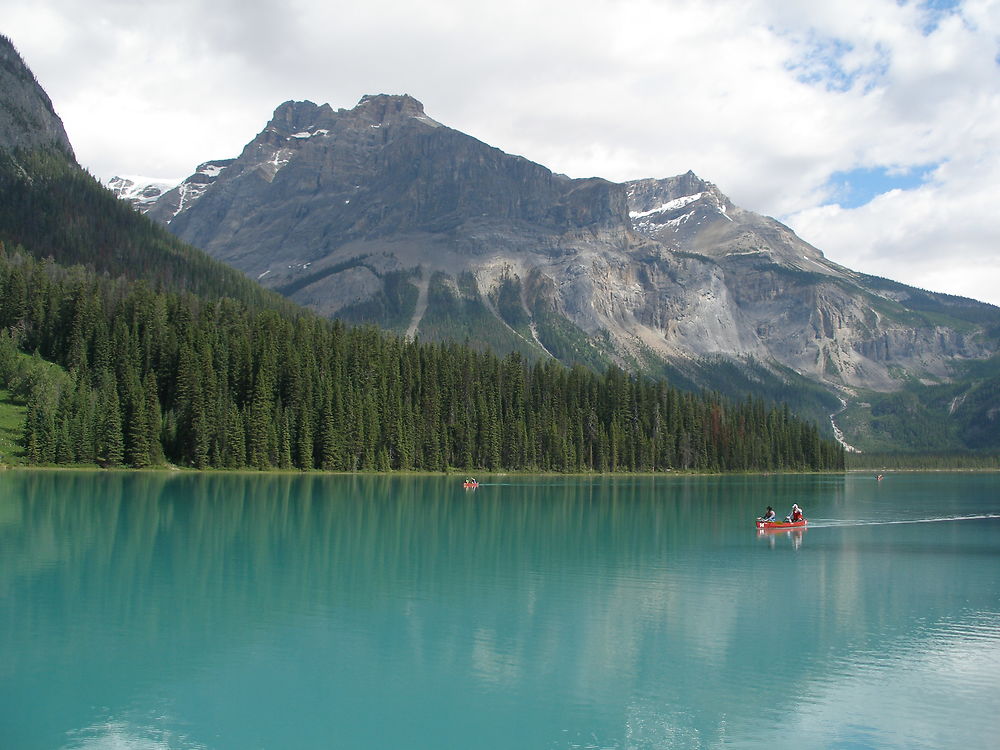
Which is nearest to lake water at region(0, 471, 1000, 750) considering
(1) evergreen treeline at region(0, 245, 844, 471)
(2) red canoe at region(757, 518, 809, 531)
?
(2) red canoe at region(757, 518, 809, 531)

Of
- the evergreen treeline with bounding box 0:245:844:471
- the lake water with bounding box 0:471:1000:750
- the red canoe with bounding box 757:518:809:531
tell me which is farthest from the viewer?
the evergreen treeline with bounding box 0:245:844:471

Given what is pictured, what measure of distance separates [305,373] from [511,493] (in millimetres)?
47611

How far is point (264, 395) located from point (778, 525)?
82718mm

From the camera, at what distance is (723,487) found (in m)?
140

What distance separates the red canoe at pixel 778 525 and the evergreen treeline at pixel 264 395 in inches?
3116

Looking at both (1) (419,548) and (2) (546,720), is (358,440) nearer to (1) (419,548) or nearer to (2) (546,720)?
(1) (419,548)

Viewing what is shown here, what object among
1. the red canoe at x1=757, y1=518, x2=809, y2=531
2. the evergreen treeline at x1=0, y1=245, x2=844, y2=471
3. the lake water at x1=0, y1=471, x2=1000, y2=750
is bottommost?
the lake water at x1=0, y1=471, x2=1000, y2=750

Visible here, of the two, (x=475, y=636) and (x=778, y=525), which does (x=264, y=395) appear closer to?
(x=778, y=525)

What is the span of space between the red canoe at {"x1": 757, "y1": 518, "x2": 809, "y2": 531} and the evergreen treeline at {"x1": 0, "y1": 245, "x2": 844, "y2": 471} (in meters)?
79.1

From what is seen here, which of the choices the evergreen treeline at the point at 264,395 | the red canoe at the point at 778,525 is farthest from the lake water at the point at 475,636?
the evergreen treeline at the point at 264,395

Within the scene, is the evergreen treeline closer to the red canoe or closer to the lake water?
the lake water

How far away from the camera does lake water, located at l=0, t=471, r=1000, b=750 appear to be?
936 inches

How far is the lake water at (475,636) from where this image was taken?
23.8m

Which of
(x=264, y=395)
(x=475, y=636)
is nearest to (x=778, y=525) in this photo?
(x=475, y=636)
